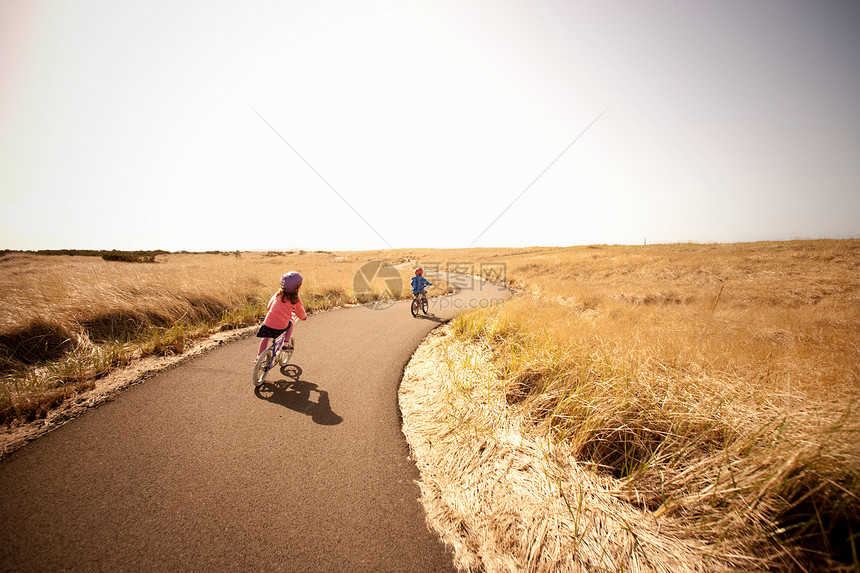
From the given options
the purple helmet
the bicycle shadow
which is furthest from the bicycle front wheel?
the bicycle shadow

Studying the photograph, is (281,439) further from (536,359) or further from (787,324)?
(787,324)

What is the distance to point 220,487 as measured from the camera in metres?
2.74

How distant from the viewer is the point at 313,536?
2.29m

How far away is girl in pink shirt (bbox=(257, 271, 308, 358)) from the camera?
5004mm

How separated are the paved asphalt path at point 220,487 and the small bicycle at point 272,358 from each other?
27 centimetres

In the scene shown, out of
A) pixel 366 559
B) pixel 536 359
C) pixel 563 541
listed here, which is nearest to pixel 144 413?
pixel 366 559

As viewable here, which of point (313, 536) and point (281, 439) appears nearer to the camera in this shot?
point (313, 536)

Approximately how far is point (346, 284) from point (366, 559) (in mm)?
14134

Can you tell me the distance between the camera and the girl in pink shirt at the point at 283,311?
500cm

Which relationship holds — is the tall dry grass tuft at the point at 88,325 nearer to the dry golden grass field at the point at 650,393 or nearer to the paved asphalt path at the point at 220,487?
the dry golden grass field at the point at 650,393

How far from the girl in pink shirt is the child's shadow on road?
699 mm

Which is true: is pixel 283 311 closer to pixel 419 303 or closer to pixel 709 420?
pixel 419 303

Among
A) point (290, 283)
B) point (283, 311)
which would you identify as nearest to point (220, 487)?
point (283, 311)

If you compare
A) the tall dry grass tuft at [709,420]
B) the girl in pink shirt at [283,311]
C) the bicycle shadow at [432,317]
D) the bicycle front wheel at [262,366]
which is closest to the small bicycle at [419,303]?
the bicycle shadow at [432,317]
